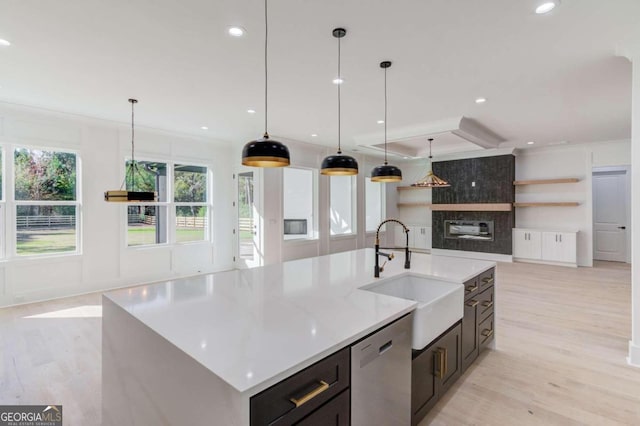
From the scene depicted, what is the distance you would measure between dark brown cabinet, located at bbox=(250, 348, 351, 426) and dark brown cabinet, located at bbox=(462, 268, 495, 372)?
152cm

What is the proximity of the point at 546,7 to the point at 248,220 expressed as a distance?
5.64m

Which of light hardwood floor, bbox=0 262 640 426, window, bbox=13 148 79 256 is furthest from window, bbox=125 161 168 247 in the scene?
light hardwood floor, bbox=0 262 640 426

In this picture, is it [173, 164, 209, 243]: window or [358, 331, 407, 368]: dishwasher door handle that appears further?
[173, 164, 209, 243]: window

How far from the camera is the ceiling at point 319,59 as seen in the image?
2283 mm

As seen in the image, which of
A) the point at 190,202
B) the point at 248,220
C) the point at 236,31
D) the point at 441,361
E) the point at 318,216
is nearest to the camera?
the point at 441,361

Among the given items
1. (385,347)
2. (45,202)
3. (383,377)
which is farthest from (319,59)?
(45,202)

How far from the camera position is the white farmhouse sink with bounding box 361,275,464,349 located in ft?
5.78

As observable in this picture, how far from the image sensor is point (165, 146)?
5918mm

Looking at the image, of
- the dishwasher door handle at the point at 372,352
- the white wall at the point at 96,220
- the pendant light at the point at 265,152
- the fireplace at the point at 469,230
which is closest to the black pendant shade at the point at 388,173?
the pendant light at the point at 265,152

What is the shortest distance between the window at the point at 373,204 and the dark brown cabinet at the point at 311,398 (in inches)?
299

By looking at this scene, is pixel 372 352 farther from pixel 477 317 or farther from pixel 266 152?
pixel 477 317

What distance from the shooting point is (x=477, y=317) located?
269 cm

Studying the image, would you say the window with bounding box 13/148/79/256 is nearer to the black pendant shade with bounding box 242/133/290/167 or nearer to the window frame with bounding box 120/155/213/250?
the window frame with bounding box 120/155/213/250

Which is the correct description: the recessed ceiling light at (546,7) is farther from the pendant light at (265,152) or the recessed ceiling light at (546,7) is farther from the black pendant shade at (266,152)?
the black pendant shade at (266,152)
